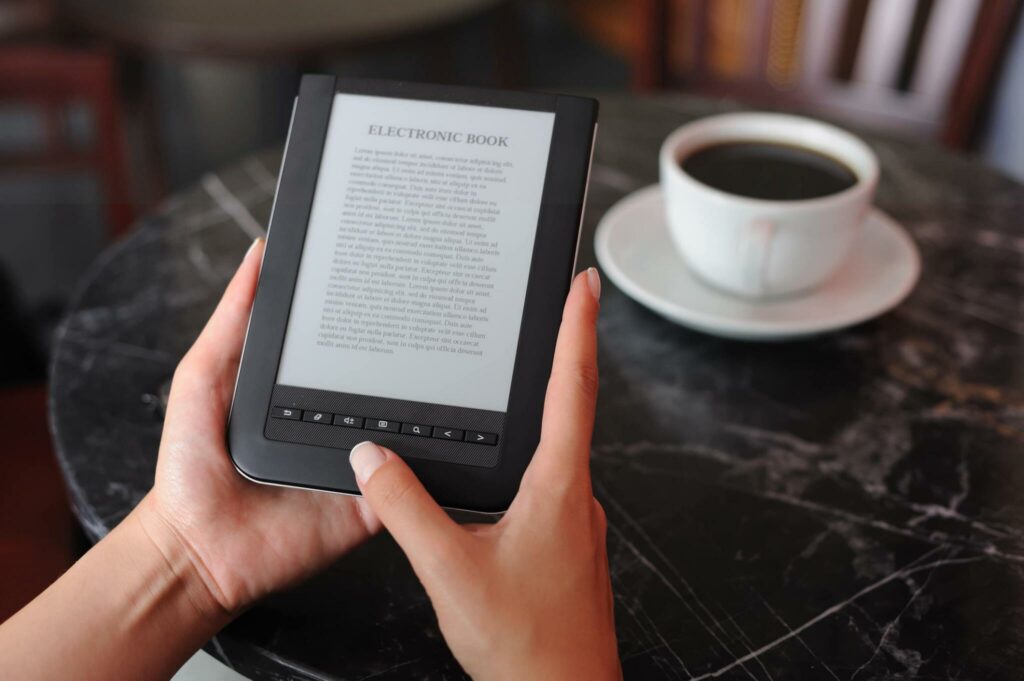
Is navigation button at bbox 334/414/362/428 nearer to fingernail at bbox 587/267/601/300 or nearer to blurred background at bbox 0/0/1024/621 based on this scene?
fingernail at bbox 587/267/601/300

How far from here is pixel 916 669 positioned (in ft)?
1.68

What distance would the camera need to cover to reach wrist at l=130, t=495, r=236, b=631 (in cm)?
53

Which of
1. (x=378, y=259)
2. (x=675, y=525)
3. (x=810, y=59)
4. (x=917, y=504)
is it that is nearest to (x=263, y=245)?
(x=378, y=259)

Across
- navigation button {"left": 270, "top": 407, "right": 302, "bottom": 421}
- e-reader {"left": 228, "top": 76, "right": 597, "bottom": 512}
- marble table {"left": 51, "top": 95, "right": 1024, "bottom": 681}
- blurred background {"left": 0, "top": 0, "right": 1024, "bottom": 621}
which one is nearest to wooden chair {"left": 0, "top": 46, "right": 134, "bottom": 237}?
blurred background {"left": 0, "top": 0, "right": 1024, "bottom": 621}

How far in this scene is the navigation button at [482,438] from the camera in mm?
537

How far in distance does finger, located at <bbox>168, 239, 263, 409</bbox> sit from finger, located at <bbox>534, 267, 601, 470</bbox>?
0.66 feet

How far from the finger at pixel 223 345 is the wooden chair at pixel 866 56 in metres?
0.90

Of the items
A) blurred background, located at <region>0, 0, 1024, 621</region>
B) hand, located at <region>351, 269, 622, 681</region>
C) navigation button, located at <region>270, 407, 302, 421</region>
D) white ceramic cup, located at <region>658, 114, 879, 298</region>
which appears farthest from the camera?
blurred background, located at <region>0, 0, 1024, 621</region>

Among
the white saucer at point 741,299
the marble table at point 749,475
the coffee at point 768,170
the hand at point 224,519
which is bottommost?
the marble table at point 749,475

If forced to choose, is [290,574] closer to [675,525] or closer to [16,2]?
[675,525]

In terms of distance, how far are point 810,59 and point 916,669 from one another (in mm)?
1024

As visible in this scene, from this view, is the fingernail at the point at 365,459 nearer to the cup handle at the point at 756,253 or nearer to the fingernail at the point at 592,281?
the fingernail at the point at 592,281

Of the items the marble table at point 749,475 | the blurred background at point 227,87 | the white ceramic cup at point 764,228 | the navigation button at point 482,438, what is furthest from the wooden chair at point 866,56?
the navigation button at point 482,438

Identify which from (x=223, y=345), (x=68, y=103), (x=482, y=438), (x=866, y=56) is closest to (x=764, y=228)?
(x=482, y=438)
